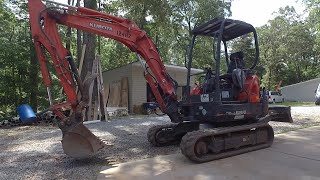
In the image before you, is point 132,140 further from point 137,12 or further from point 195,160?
point 137,12

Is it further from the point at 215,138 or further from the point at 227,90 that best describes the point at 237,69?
the point at 215,138

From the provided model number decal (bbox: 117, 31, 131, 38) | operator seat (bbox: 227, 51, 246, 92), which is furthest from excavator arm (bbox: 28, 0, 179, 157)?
operator seat (bbox: 227, 51, 246, 92)

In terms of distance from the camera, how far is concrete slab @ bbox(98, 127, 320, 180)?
5.17m

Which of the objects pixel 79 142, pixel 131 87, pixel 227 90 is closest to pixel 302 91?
pixel 131 87

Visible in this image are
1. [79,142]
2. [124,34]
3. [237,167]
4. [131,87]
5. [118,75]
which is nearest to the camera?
[237,167]

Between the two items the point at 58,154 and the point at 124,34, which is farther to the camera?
the point at 58,154

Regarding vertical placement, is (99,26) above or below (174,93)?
above

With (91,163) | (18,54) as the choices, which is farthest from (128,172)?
(18,54)

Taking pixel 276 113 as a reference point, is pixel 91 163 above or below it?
below

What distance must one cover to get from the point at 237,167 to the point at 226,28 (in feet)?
10.8

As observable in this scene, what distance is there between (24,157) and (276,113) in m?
6.13

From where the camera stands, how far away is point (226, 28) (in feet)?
24.6

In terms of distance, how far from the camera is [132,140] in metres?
8.42

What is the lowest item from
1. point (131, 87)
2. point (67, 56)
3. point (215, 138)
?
point (215, 138)
